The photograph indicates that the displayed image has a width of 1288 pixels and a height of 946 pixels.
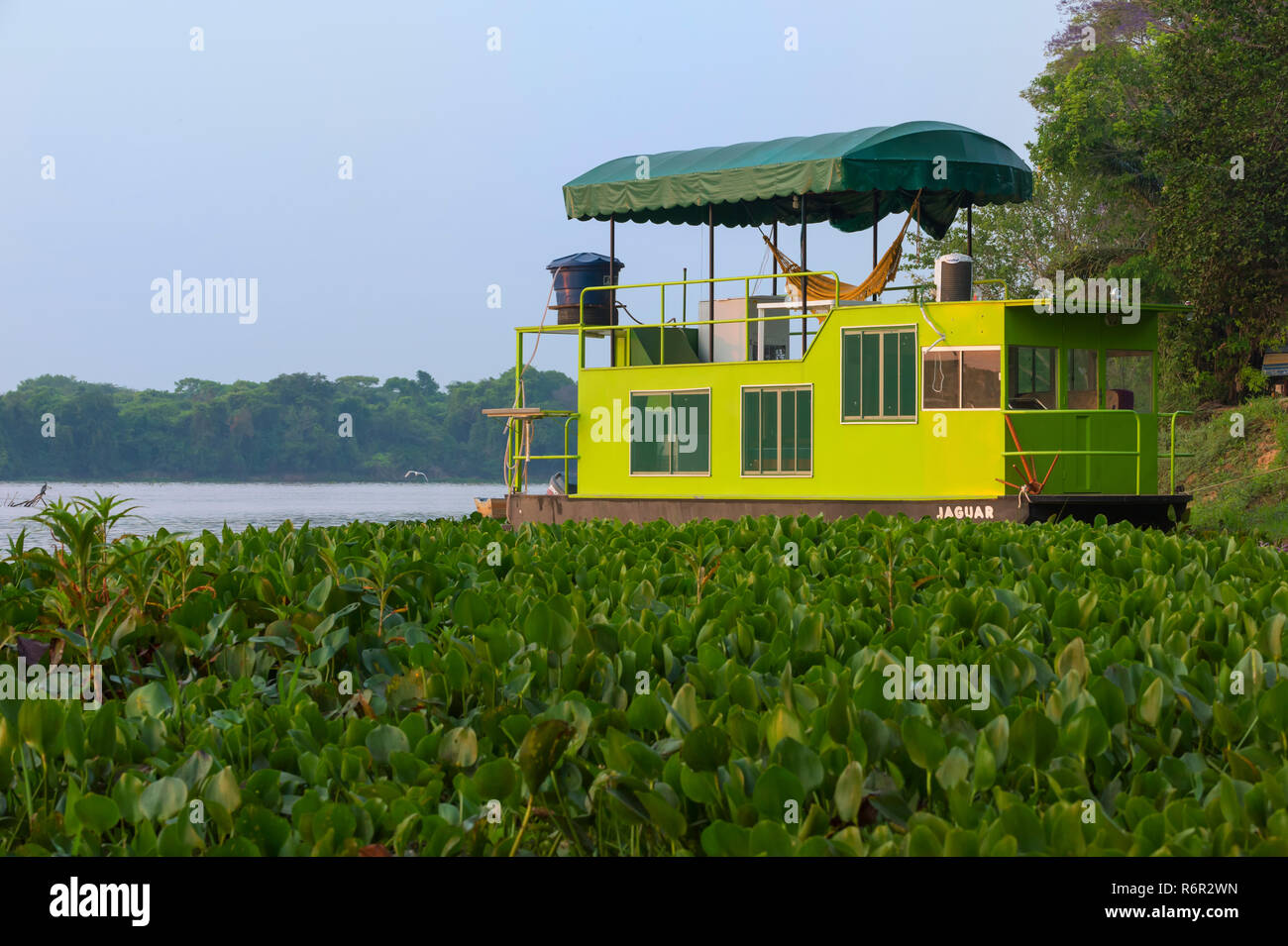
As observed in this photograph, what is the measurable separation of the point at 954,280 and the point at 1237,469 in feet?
64.2

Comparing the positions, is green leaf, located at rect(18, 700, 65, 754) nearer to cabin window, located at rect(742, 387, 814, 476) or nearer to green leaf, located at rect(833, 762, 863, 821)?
green leaf, located at rect(833, 762, 863, 821)

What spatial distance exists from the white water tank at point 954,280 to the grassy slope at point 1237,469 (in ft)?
39.3

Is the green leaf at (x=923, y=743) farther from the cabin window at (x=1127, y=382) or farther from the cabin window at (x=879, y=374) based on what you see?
the cabin window at (x=1127, y=382)

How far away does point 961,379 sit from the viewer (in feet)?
52.2

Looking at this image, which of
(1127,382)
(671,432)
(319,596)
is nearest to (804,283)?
(671,432)

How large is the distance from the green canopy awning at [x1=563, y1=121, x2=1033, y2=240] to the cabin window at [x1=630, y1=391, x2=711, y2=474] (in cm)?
302

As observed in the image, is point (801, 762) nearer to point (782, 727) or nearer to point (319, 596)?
point (782, 727)

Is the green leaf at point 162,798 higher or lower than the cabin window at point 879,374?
lower

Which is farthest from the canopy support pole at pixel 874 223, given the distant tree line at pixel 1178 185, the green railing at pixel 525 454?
the distant tree line at pixel 1178 185

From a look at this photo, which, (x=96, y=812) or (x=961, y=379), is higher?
(x=961, y=379)

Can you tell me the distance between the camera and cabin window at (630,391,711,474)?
1823cm

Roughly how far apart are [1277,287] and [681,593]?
105 ft

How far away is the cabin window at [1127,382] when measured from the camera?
16.4 metres

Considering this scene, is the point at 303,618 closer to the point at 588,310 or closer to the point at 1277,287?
the point at 588,310
